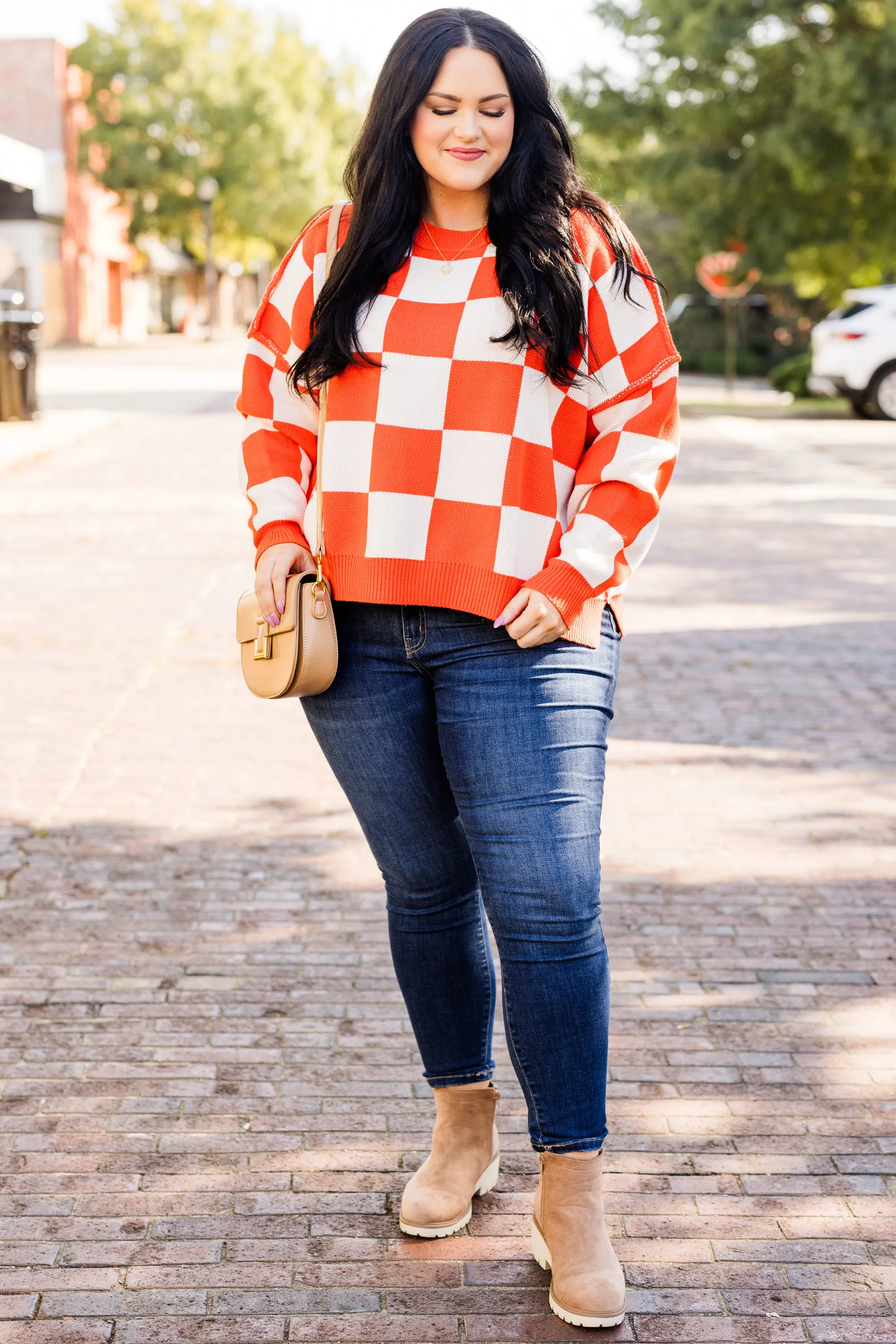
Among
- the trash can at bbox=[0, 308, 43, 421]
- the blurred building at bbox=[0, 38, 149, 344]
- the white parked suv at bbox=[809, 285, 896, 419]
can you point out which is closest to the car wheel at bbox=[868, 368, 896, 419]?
the white parked suv at bbox=[809, 285, 896, 419]

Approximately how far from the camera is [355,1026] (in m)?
3.49

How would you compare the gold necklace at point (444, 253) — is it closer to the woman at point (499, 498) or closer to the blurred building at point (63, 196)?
the woman at point (499, 498)

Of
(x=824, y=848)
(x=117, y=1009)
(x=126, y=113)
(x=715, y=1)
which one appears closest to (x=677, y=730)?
(x=824, y=848)

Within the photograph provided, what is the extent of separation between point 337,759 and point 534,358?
703 mm

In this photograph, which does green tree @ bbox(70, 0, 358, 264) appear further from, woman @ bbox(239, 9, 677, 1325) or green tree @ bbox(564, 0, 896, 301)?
woman @ bbox(239, 9, 677, 1325)

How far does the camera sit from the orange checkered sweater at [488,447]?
7.45ft

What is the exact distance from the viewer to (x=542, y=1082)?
2.42 meters

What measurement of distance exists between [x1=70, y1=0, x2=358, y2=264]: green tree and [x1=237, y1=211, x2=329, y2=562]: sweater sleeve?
54.0 metres

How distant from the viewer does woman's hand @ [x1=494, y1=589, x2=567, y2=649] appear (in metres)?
2.22

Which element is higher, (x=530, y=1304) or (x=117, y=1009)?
(x=530, y=1304)

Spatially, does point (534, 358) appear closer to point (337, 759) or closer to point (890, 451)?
point (337, 759)

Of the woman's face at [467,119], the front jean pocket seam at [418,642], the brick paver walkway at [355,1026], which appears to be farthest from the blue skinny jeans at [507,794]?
the woman's face at [467,119]

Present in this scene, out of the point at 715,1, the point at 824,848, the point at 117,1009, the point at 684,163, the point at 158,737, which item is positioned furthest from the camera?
the point at 684,163

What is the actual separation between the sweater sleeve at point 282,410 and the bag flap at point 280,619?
0.27 ft
